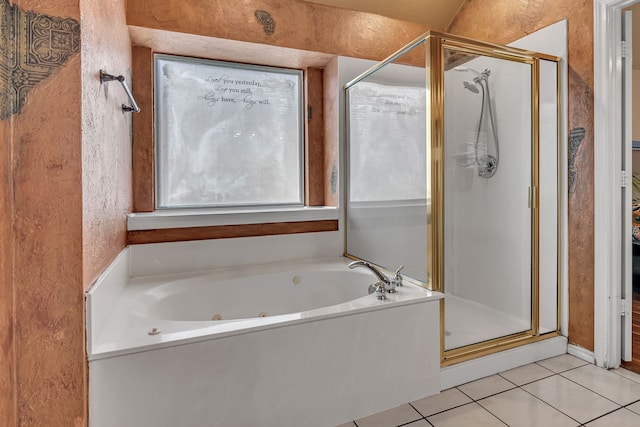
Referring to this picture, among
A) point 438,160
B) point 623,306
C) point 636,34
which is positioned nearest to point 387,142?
point 438,160

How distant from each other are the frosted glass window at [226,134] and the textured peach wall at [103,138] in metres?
0.41

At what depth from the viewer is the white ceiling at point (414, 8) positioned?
2.52 metres

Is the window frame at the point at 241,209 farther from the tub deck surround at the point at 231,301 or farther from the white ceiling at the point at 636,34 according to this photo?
the white ceiling at the point at 636,34

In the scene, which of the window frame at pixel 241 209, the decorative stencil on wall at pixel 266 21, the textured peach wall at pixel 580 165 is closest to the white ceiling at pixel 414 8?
the decorative stencil on wall at pixel 266 21

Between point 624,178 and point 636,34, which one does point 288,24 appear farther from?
point 636,34

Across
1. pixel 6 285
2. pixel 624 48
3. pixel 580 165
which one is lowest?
pixel 6 285

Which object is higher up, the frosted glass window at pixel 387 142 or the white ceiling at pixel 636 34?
the white ceiling at pixel 636 34

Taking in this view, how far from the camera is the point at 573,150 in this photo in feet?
6.72

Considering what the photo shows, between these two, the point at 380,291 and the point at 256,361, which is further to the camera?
the point at 380,291

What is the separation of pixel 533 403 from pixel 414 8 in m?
2.64

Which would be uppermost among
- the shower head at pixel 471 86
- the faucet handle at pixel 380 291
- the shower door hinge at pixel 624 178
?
the shower head at pixel 471 86

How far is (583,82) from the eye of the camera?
6.54 ft

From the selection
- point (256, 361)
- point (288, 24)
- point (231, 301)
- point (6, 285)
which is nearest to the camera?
point (6, 285)

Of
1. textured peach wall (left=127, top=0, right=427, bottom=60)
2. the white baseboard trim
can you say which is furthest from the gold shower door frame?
textured peach wall (left=127, top=0, right=427, bottom=60)
